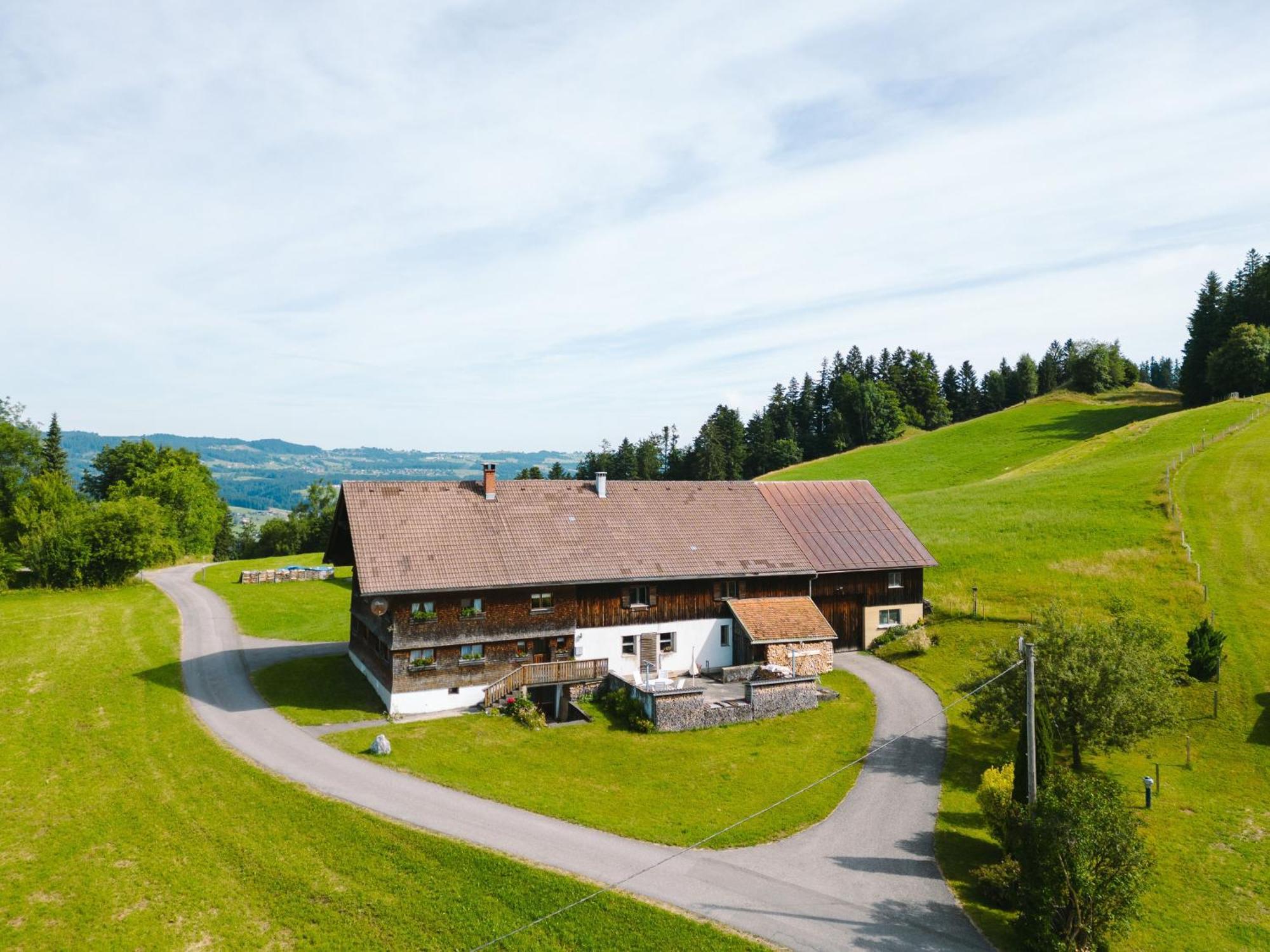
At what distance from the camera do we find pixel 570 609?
116 ft

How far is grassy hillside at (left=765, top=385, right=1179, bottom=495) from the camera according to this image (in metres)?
91.5

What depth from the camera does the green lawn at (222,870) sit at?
57.0ft

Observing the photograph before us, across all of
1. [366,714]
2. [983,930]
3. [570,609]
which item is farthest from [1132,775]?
[366,714]

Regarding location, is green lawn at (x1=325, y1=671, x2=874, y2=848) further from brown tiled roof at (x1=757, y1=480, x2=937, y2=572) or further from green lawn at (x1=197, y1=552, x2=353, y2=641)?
green lawn at (x1=197, y1=552, x2=353, y2=641)

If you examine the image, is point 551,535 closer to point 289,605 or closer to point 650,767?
point 650,767

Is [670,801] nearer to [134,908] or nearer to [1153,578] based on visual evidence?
[134,908]

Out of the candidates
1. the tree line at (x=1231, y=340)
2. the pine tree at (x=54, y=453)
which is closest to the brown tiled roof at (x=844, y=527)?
the tree line at (x=1231, y=340)

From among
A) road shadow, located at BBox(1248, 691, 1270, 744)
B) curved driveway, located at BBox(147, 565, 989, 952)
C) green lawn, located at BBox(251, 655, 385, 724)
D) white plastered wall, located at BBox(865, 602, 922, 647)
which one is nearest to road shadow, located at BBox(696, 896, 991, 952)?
curved driveway, located at BBox(147, 565, 989, 952)

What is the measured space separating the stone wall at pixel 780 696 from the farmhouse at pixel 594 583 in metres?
3.46

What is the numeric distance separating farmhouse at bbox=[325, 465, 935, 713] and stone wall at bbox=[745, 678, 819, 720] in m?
3.46

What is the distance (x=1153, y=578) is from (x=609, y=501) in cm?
3084

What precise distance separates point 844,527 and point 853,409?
88.3 m

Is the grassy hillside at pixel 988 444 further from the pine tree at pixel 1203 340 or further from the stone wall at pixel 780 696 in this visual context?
the stone wall at pixel 780 696

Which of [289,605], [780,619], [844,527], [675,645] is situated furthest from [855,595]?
[289,605]
